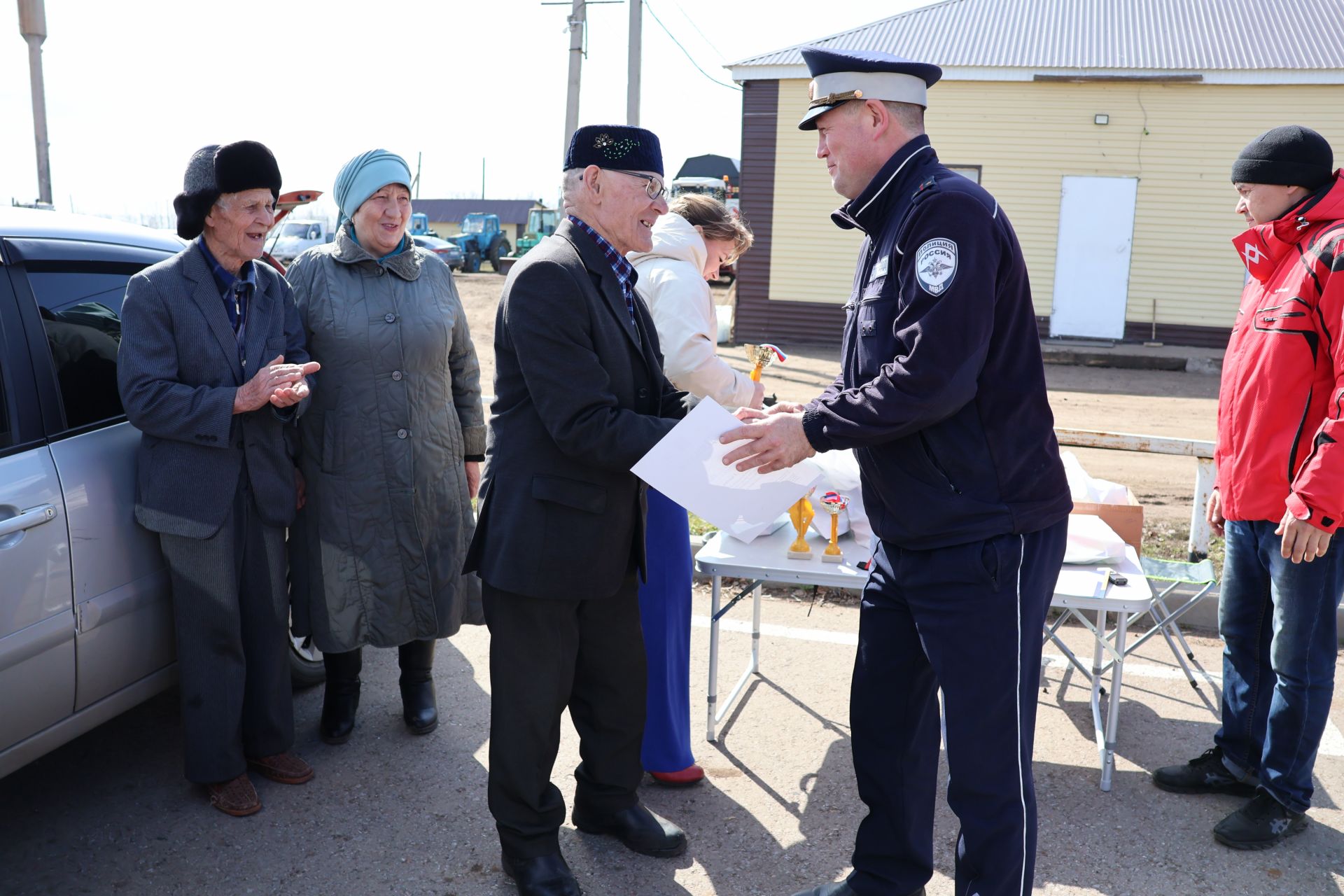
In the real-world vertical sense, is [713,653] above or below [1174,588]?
below

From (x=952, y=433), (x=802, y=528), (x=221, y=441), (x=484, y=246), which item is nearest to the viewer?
(x=952, y=433)

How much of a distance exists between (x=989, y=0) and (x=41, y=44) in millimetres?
17069

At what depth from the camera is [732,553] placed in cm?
395

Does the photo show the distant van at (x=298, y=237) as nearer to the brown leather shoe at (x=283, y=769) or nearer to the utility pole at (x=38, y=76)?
the utility pole at (x=38, y=76)

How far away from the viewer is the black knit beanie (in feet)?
10.2

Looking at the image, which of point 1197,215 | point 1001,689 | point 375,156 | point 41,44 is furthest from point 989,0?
point 1001,689

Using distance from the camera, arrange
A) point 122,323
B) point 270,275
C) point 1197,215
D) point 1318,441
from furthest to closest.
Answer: point 1197,215 < point 270,275 < point 122,323 < point 1318,441

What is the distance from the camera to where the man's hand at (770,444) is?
261 cm

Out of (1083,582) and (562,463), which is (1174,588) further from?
(562,463)

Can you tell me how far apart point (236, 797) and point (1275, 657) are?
326cm

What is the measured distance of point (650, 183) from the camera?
288cm

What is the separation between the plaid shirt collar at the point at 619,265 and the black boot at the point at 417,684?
1.75m

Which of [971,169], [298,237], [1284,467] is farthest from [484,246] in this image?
[1284,467]

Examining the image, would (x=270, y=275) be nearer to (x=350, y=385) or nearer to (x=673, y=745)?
(x=350, y=385)
